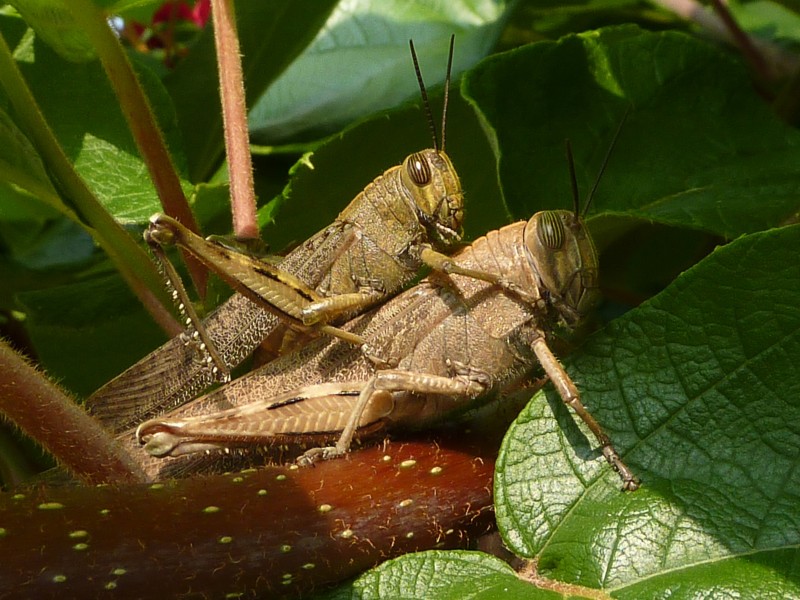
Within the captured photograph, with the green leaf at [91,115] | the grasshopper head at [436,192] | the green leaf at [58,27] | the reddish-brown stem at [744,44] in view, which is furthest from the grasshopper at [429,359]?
the reddish-brown stem at [744,44]

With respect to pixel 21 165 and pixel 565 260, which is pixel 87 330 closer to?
pixel 21 165

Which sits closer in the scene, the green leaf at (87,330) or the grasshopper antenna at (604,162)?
the grasshopper antenna at (604,162)

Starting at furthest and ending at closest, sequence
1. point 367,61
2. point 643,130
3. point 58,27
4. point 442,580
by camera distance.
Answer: point 367,61
point 643,130
point 58,27
point 442,580

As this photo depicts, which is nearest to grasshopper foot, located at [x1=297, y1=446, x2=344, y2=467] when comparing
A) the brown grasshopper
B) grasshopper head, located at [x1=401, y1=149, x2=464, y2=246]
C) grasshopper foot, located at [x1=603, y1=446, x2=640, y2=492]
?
the brown grasshopper

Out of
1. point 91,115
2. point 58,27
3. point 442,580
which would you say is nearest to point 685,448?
point 442,580

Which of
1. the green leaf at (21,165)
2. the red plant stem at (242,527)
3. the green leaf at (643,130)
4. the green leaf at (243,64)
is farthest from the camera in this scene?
the green leaf at (243,64)

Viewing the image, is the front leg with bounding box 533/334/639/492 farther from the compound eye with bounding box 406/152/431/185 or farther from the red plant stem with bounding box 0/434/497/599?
the compound eye with bounding box 406/152/431/185

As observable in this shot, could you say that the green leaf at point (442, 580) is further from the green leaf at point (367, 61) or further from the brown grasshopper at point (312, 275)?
the green leaf at point (367, 61)
